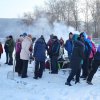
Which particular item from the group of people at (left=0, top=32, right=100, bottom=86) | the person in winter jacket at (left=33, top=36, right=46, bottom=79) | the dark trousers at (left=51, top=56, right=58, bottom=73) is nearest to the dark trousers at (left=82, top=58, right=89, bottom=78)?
the group of people at (left=0, top=32, right=100, bottom=86)

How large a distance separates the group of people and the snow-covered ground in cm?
37

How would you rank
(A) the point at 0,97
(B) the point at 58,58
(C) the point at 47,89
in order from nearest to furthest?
1. (A) the point at 0,97
2. (C) the point at 47,89
3. (B) the point at 58,58

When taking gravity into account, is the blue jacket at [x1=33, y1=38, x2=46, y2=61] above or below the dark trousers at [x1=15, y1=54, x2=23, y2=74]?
above

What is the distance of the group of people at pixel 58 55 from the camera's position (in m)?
12.3

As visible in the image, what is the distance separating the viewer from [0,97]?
1123cm

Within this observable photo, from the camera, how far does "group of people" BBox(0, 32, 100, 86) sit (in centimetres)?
1230

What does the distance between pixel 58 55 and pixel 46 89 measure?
2.76 meters

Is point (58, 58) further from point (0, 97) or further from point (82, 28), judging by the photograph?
point (82, 28)

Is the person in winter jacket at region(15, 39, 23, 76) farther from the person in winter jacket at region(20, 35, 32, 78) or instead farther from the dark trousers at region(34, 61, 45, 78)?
the dark trousers at region(34, 61, 45, 78)

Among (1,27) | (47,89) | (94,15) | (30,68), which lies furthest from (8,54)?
(1,27)

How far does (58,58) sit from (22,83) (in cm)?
255

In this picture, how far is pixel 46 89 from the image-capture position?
39.4 ft

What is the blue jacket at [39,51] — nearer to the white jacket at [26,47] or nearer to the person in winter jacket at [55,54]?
the white jacket at [26,47]

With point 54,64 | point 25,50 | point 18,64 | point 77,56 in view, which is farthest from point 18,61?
point 77,56
